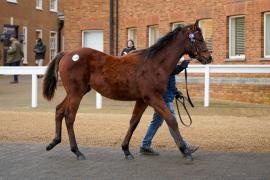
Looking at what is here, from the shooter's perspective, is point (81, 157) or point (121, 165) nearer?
point (121, 165)

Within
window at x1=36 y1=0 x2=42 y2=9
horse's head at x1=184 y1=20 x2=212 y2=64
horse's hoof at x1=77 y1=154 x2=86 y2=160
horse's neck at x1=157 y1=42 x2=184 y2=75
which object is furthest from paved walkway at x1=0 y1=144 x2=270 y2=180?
window at x1=36 y1=0 x2=42 y2=9

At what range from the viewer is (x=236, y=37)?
2342 centimetres

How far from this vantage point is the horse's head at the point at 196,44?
1058cm

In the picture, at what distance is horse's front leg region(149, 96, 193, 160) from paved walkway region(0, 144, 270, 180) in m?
0.16

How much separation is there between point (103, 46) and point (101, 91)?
18.5 meters

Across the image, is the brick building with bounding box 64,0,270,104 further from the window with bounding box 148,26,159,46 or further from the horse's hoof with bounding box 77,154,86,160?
the horse's hoof with bounding box 77,154,86,160

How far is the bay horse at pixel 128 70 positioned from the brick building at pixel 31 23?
108ft

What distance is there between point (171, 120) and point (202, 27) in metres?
15.0

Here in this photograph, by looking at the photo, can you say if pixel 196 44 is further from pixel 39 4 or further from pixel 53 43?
pixel 53 43

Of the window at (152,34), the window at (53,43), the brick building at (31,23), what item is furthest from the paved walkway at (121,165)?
the window at (53,43)

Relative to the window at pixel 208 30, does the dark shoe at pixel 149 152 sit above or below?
below

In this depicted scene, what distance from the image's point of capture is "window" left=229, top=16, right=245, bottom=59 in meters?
23.1

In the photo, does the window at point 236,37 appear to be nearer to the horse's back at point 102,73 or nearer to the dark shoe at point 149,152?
the dark shoe at point 149,152

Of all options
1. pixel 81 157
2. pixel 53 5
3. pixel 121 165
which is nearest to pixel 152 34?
pixel 81 157
